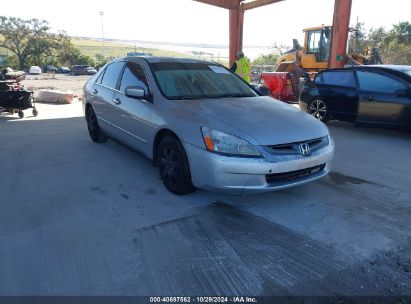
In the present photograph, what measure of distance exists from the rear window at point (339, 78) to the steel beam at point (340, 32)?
2.67 metres

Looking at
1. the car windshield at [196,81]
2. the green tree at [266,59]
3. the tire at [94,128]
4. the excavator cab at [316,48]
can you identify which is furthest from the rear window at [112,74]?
the green tree at [266,59]

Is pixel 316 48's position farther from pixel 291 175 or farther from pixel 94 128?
pixel 291 175

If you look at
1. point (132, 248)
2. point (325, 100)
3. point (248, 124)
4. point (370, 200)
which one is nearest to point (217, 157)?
→ point (248, 124)

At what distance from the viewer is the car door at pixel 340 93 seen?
7688 mm

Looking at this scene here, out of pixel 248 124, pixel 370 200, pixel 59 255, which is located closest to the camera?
pixel 59 255

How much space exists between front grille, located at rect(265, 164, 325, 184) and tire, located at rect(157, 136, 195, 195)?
84 cm

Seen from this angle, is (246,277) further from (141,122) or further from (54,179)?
(54,179)

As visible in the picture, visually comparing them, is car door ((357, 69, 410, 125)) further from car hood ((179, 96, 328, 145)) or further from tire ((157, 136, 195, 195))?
tire ((157, 136, 195, 195))

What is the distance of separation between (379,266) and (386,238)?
0.50 metres

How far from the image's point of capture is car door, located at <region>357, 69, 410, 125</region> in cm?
682

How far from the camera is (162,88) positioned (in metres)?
4.18

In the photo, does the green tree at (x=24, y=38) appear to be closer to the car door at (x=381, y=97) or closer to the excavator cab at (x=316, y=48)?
the excavator cab at (x=316, y=48)

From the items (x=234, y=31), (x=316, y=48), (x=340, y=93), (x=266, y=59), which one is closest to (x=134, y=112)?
(x=340, y=93)

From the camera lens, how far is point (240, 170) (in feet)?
10.5
